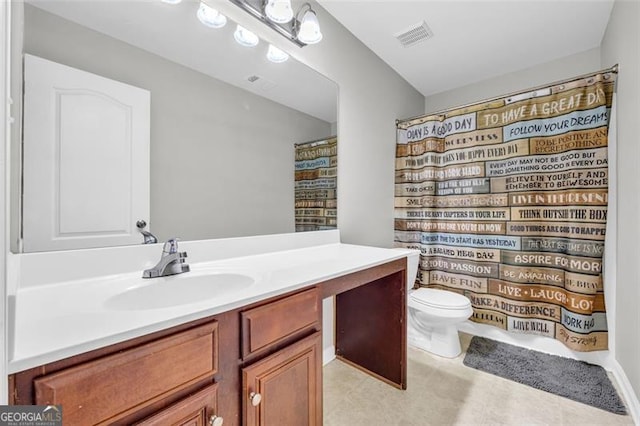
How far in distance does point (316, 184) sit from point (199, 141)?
75 cm

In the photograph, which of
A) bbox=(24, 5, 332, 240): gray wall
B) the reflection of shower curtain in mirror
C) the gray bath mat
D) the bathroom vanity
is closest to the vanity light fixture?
bbox=(24, 5, 332, 240): gray wall

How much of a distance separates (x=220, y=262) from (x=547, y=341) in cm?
224

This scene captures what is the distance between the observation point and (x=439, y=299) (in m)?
1.95

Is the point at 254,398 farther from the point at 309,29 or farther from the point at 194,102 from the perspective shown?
the point at 309,29

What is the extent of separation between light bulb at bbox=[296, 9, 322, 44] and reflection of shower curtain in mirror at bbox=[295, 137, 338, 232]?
0.57m

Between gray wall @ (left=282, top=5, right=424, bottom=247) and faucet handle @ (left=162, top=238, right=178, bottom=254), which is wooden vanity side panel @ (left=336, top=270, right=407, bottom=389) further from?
faucet handle @ (left=162, top=238, right=178, bottom=254)

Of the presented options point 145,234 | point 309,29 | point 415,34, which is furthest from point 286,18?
point 145,234

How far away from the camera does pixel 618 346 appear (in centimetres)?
165

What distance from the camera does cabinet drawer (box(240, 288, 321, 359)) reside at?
0.81 meters

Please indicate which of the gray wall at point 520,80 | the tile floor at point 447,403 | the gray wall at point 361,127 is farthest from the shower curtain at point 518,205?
the gray wall at point 520,80

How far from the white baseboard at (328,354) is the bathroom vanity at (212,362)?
854mm

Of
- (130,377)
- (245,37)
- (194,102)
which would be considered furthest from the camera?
(245,37)

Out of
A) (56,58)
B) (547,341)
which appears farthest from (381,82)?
(547,341)

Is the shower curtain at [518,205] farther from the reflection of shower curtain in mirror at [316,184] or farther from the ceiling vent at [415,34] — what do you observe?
the reflection of shower curtain in mirror at [316,184]
